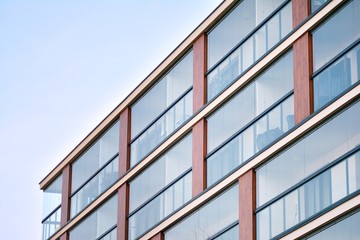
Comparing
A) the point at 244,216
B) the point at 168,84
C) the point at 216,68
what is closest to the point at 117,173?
the point at 168,84

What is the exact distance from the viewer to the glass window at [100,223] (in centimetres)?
5247

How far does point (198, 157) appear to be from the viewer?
45094mm

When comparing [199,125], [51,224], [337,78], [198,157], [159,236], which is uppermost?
[199,125]

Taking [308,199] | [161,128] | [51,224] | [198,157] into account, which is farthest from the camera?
[51,224]

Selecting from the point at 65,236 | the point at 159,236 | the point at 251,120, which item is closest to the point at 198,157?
the point at 251,120

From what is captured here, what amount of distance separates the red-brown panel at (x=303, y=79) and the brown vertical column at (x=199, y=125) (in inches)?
273

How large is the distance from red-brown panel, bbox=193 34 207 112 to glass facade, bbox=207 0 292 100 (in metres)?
0.27

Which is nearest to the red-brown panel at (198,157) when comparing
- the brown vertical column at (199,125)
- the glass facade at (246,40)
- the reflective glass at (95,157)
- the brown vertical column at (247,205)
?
the brown vertical column at (199,125)

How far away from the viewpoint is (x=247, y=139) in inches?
1645

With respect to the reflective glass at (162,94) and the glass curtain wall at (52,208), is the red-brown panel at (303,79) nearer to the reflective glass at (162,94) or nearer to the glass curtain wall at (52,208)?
the reflective glass at (162,94)

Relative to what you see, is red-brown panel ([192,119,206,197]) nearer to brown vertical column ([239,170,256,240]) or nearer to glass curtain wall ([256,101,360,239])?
brown vertical column ([239,170,256,240])

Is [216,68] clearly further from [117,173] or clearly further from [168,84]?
[117,173]

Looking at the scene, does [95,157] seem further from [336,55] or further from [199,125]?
[336,55]

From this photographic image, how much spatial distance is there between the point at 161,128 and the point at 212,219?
7272 mm
